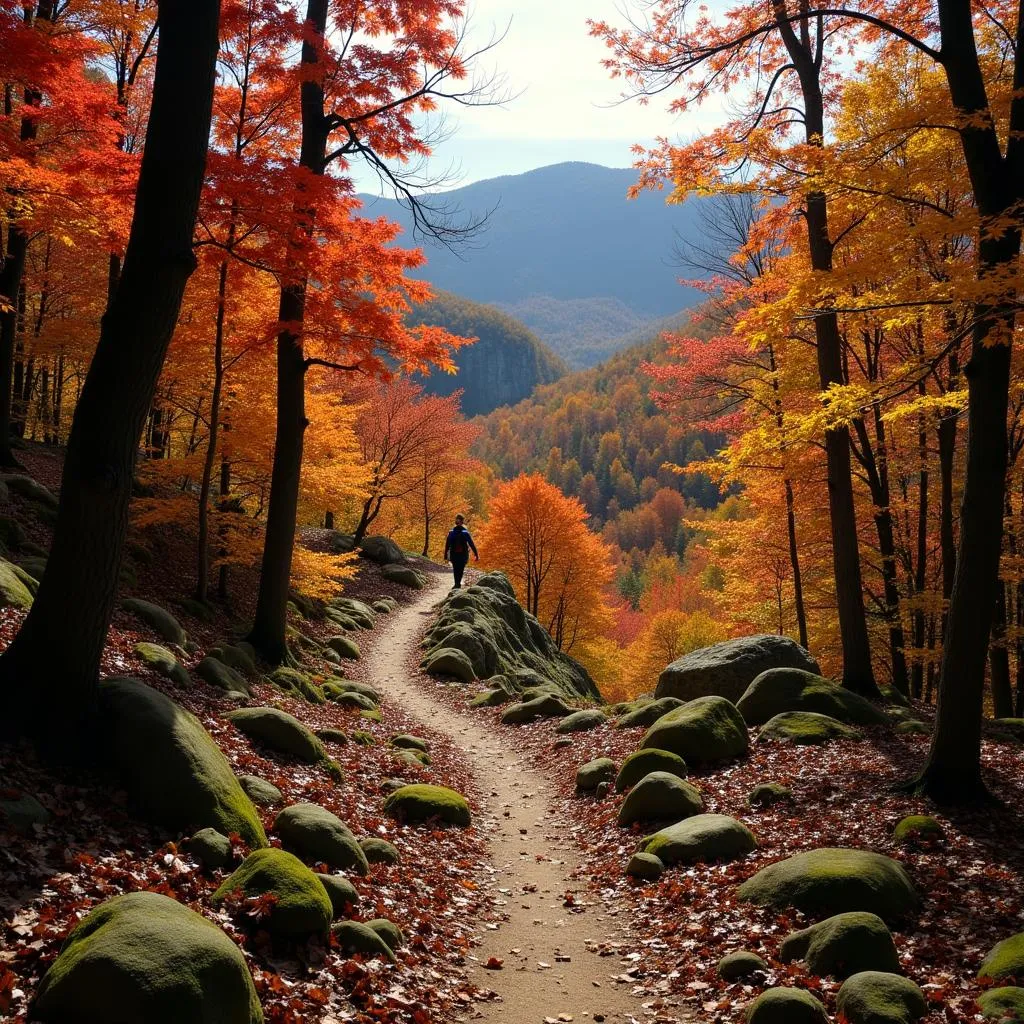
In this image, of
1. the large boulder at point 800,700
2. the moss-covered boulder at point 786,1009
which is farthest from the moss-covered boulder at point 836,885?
the large boulder at point 800,700

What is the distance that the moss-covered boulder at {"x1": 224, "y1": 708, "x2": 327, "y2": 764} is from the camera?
25.9ft

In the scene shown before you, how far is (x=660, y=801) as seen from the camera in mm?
8133

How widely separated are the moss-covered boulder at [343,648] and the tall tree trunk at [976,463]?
11866 millimetres

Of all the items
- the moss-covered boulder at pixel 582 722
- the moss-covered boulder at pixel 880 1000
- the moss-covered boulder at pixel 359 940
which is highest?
the moss-covered boulder at pixel 359 940

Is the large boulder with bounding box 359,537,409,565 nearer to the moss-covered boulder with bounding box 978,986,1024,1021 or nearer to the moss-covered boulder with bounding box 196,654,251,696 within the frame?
the moss-covered boulder with bounding box 196,654,251,696

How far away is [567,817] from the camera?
365 inches

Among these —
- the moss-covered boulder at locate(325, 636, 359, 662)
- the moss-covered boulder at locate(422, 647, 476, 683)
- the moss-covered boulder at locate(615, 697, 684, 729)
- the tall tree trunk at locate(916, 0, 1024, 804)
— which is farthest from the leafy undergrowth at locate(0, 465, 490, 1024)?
the moss-covered boulder at locate(422, 647, 476, 683)

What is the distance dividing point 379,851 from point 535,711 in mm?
7587

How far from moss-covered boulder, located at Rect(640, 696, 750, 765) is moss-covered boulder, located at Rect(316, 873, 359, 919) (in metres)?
5.10

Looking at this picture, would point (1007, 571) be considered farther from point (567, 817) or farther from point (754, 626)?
point (567, 817)

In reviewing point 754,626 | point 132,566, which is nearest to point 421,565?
point 754,626

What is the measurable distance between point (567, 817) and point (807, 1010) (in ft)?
16.5

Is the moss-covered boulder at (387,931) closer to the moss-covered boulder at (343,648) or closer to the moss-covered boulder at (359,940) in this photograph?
the moss-covered boulder at (359,940)

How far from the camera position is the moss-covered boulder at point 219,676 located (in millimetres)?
9078
